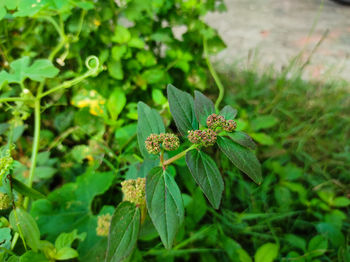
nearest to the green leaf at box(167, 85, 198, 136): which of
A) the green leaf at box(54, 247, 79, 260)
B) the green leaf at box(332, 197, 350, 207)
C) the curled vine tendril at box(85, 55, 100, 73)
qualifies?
the curled vine tendril at box(85, 55, 100, 73)

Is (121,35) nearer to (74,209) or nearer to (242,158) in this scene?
(74,209)

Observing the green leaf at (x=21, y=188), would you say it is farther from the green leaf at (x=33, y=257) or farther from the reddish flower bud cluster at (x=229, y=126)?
the reddish flower bud cluster at (x=229, y=126)

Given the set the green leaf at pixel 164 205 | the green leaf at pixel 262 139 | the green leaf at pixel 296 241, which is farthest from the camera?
the green leaf at pixel 262 139

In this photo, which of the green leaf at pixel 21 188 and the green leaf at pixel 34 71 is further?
the green leaf at pixel 34 71

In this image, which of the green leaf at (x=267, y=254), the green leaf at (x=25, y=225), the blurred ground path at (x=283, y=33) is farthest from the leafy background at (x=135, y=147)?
the blurred ground path at (x=283, y=33)

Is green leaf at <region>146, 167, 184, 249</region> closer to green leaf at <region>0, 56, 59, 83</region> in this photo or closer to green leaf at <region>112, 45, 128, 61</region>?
green leaf at <region>0, 56, 59, 83</region>

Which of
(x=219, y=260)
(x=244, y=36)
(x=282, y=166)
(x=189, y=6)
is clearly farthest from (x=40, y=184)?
(x=244, y=36)
